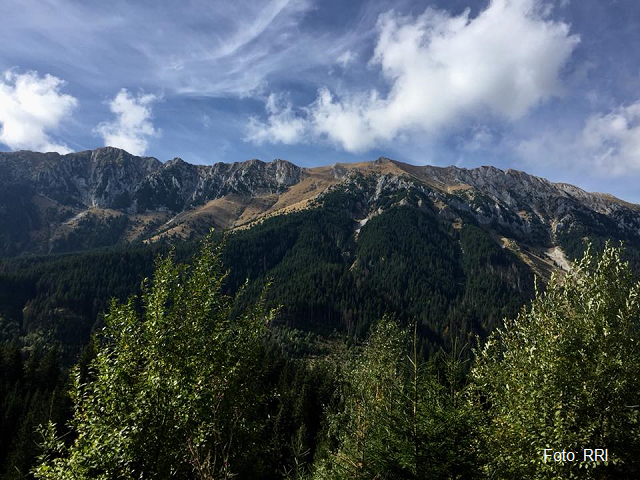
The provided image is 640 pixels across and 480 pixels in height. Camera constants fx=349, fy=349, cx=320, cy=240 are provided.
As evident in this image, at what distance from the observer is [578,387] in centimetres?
1522

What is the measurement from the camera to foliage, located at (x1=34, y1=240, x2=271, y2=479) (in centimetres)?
1035

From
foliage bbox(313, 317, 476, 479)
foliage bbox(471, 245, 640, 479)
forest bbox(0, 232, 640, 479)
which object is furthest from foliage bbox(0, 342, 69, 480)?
foliage bbox(471, 245, 640, 479)

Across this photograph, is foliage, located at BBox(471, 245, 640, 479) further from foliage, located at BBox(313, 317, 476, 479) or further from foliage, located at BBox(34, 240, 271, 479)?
foliage, located at BBox(34, 240, 271, 479)

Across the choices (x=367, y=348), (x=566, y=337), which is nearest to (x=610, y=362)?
(x=566, y=337)

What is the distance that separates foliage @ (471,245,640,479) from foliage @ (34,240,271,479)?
11.4m

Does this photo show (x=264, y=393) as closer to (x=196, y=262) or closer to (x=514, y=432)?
(x=196, y=262)

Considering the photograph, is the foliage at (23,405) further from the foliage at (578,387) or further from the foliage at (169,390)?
the foliage at (578,387)

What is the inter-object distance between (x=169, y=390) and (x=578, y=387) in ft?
54.8

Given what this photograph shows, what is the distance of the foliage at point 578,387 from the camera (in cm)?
1436

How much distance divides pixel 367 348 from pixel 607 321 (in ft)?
42.9

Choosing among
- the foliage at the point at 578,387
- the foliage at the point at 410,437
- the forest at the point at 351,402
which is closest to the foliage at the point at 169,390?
the forest at the point at 351,402

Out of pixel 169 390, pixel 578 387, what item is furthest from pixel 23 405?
pixel 578 387

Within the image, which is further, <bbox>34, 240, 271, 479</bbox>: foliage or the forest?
the forest

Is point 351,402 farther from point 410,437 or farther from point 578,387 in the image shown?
point 578,387
